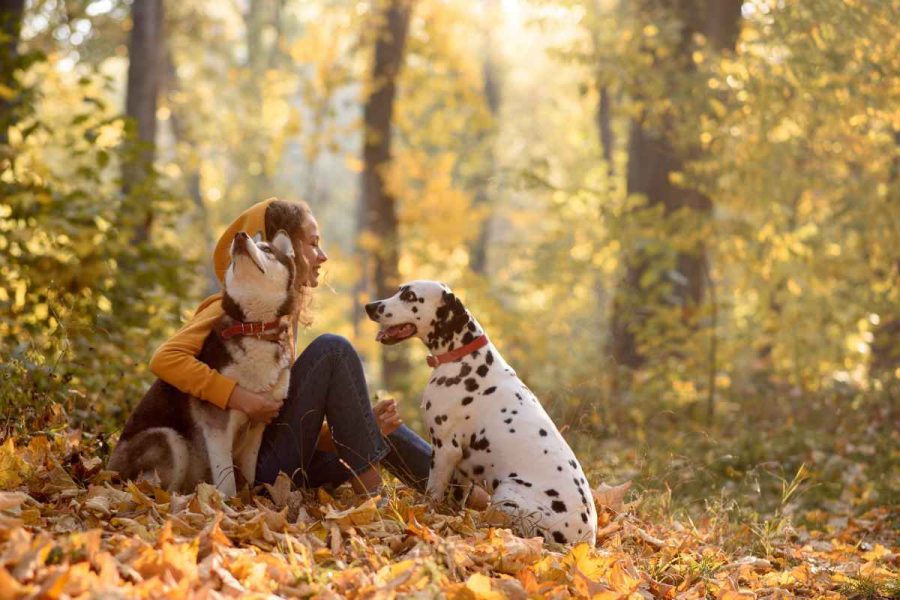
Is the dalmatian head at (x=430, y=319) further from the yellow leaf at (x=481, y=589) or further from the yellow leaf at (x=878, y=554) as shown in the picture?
the yellow leaf at (x=878, y=554)

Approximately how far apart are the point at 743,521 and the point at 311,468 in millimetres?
3282

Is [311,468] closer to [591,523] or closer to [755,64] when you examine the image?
[591,523]

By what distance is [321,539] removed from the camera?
14.3 feet

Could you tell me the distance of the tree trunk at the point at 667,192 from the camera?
1118 cm

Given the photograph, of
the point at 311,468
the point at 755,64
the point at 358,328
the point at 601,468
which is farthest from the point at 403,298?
the point at 358,328

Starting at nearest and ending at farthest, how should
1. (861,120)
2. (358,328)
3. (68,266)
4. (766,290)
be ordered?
1. (68,266)
2. (861,120)
3. (766,290)
4. (358,328)

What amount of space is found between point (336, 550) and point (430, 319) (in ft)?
4.77

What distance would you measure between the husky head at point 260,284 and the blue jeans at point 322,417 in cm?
43

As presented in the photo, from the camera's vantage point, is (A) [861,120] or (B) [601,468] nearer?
(B) [601,468]

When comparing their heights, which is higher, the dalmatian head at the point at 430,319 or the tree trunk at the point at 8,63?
the tree trunk at the point at 8,63

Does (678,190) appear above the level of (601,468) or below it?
above

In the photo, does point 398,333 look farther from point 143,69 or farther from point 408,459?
point 143,69

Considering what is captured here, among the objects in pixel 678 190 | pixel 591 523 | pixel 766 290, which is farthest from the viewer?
pixel 678 190

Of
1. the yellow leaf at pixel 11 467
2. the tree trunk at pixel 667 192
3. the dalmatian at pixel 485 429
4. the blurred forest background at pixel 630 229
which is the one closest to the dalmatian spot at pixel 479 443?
the dalmatian at pixel 485 429
